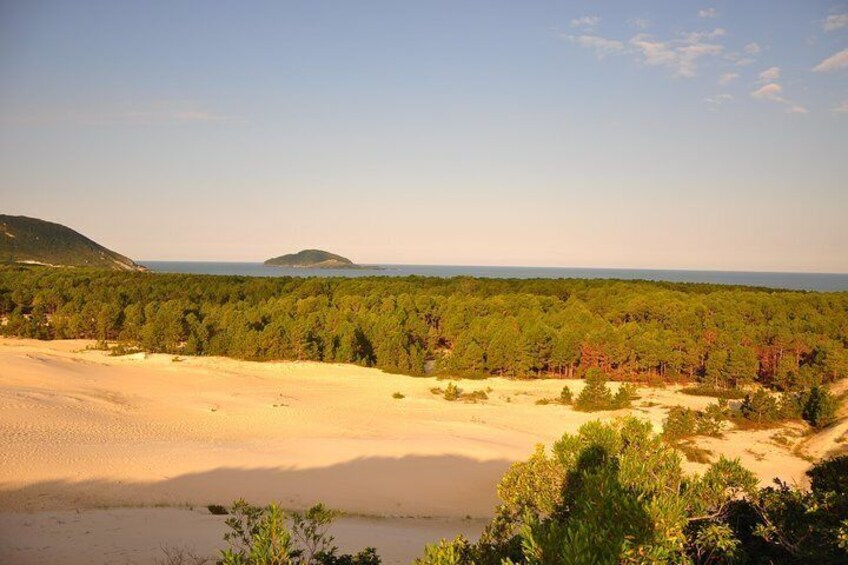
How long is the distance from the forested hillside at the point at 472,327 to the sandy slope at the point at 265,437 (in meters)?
3.28

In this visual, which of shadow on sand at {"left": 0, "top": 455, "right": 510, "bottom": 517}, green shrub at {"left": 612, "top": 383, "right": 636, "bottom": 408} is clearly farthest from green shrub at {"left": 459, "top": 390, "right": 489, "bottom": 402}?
shadow on sand at {"left": 0, "top": 455, "right": 510, "bottom": 517}

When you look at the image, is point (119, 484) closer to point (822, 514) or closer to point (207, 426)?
point (207, 426)

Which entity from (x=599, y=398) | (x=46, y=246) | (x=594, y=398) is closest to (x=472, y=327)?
(x=594, y=398)

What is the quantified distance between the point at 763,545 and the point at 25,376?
4307cm

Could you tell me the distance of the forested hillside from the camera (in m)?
42.9

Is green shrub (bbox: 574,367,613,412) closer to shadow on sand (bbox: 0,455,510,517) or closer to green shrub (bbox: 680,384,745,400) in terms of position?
green shrub (bbox: 680,384,745,400)

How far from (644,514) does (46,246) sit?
575ft

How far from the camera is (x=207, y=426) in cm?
2983

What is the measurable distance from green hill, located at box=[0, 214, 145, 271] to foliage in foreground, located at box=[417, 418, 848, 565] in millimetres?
136215

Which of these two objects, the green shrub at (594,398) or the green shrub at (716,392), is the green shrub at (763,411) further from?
the green shrub at (594,398)

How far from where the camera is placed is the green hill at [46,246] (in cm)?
13338

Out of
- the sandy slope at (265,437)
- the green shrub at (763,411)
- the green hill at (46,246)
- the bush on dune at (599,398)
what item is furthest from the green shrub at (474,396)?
the green hill at (46,246)

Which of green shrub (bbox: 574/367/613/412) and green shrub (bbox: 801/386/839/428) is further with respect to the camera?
green shrub (bbox: 574/367/613/412)

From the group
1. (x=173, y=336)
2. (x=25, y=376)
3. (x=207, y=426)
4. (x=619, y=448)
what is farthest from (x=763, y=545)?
(x=173, y=336)
